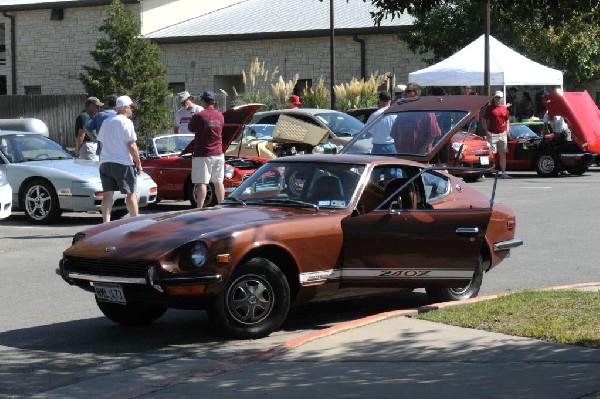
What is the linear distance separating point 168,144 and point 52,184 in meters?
3.37

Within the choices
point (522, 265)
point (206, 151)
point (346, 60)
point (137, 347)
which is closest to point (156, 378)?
point (137, 347)

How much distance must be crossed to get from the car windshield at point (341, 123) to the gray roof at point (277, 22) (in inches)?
629

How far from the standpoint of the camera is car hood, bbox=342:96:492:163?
12352 millimetres

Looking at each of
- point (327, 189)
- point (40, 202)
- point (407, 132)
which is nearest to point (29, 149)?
point (40, 202)

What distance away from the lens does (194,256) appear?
866cm

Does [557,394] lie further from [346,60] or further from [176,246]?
[346,60]

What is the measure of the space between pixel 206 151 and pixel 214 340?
8.20 meters

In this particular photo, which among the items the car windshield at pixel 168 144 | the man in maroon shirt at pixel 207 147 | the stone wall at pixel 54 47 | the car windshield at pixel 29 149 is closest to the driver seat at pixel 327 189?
the man in maroon shirt at pixel 207 147

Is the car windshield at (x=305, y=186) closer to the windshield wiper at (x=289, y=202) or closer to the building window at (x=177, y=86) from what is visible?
the windshield wiper at (x=289, y=202)

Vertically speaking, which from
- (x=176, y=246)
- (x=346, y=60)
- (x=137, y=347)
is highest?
(x=346, y=60)

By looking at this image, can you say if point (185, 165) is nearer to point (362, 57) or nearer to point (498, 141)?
point (498, 141)

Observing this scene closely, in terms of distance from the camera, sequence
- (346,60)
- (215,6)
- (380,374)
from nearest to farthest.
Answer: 1. (380,374)
2. (346,60)
3. (215,6)

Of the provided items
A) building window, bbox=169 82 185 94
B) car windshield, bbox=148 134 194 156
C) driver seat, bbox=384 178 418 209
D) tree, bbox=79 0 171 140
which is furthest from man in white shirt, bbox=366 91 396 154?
building window, bbox=169 82 185 94

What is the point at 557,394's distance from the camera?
6.99 metres
